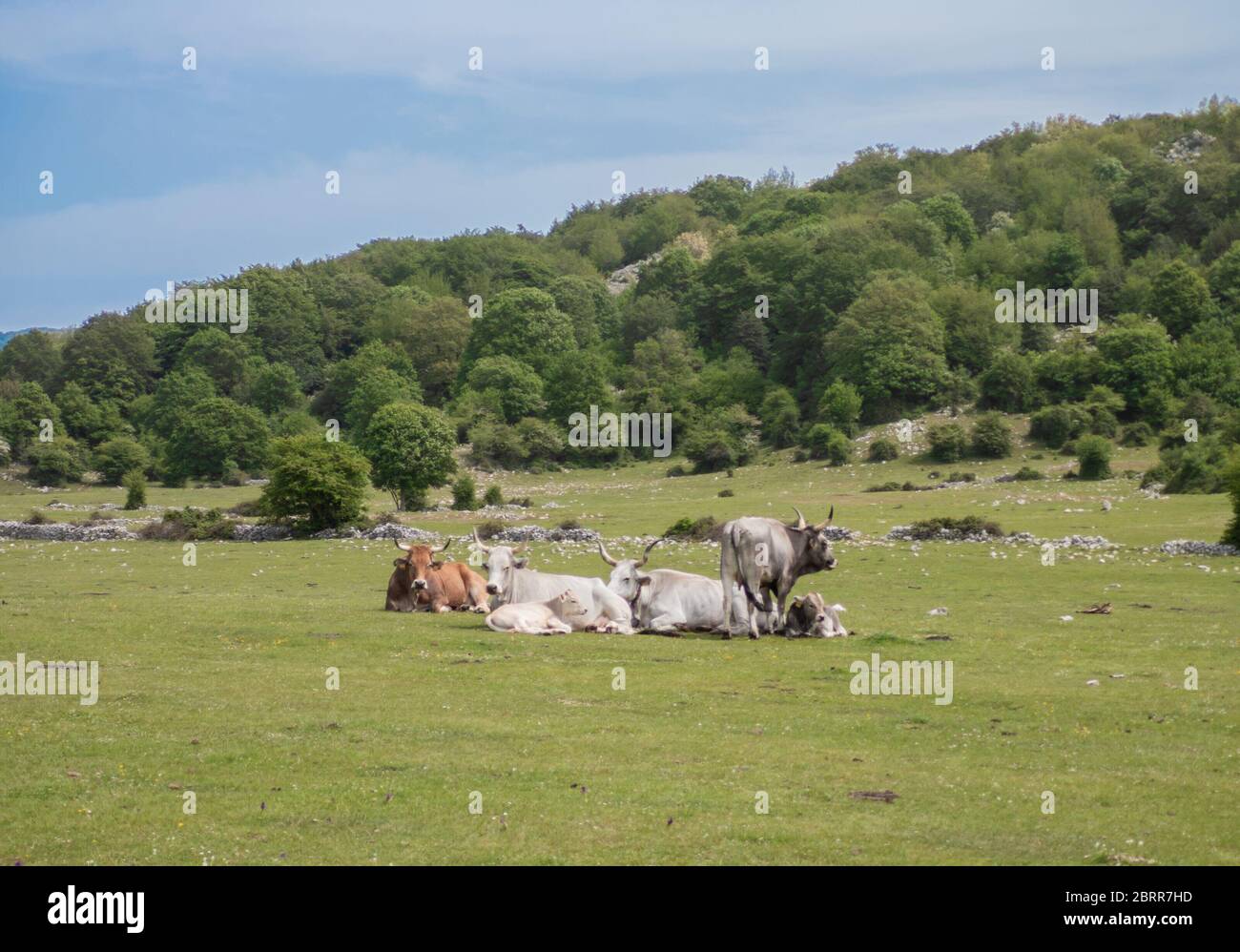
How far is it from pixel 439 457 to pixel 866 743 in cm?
4430

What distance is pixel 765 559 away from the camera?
827 inches

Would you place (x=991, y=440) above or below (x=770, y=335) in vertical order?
below

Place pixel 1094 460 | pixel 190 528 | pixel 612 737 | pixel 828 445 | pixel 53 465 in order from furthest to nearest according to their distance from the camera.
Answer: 1. pixel 53 465
2. pixel 828 445
3. pixel 1094 460
4. pixel 190 528
5. pixel 612 737

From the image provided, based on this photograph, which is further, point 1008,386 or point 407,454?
point 1008,386

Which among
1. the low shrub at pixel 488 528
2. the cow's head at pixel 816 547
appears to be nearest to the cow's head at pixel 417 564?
the cow's head at pixel 816 547

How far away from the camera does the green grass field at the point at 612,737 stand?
9594mm

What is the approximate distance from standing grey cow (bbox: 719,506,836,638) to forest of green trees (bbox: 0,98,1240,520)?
26548mm

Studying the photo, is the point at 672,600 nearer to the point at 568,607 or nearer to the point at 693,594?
the point at 693,594

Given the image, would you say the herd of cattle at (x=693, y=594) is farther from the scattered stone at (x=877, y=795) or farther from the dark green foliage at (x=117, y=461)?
the dark green foliage at (x=117, y=461)

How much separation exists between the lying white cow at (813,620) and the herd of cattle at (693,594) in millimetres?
14

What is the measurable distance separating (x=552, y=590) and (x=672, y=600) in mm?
2057

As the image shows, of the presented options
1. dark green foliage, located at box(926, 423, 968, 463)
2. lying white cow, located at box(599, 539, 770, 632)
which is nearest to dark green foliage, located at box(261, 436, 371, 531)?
lying white cow, located at box(599, 539, 770, 632)

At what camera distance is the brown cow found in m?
23.7

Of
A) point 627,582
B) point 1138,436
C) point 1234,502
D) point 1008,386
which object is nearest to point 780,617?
point 627,582
